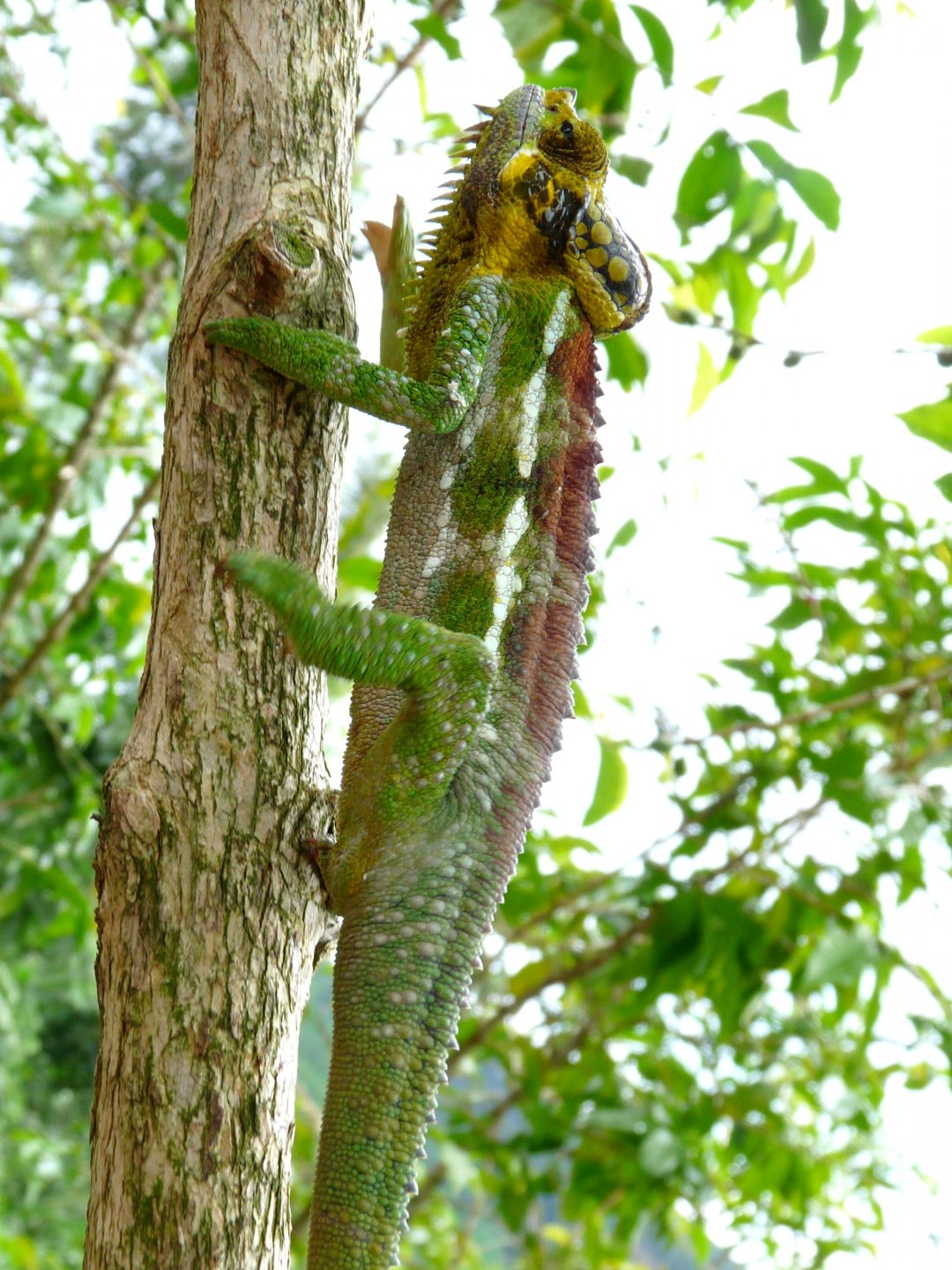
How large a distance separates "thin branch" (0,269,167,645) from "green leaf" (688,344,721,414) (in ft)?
4.81

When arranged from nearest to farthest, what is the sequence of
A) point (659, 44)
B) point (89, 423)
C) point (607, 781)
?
point (659, 44), point (607, 781), point (89, 423)

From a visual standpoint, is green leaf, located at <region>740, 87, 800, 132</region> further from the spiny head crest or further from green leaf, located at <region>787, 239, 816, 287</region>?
the spiny head crest

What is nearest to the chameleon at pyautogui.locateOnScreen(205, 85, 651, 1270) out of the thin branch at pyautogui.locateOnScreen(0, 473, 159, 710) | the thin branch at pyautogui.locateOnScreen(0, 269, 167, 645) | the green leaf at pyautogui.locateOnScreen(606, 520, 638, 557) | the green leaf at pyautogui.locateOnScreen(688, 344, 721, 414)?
the green leaf at pyautogui.locateOnScreen(688, 344, 721, 414)

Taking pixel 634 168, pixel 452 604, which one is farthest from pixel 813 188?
pixel 452 604

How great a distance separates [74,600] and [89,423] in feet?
1.73

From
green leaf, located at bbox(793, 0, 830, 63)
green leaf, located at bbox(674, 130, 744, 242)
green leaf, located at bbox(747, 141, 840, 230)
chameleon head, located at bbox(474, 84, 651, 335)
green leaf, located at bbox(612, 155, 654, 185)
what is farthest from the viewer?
green leaf, located at bbox(612, 155, 654, 185)

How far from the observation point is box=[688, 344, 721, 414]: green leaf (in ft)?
7.98

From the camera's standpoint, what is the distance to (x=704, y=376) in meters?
2.43

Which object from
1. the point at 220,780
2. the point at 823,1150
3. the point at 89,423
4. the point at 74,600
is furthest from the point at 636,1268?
the point at 220,780

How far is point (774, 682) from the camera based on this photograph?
275cm

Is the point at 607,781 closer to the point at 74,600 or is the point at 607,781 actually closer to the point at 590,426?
the point at 590,426

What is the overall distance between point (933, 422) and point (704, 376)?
0.69 meters

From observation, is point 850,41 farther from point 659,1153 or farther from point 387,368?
point 659,1153

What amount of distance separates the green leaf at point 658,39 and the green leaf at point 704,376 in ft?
1.75
